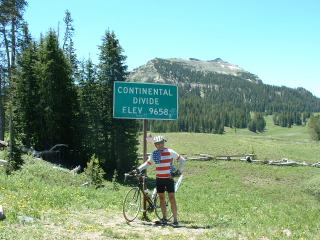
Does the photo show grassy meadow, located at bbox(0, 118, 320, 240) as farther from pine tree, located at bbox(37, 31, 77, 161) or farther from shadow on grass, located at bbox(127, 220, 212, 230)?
pine tree, located at bbox(37, 31, 77, 161)

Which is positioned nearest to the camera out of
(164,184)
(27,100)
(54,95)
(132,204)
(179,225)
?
(179,225)

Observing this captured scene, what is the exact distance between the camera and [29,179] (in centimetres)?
2067

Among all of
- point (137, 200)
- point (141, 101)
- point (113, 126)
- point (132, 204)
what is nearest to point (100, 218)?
point (132, 204)

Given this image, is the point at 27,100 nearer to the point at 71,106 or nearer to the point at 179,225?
the point at 71,106

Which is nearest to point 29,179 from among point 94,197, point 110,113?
point 94,197

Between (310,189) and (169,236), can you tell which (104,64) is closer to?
(310,189)

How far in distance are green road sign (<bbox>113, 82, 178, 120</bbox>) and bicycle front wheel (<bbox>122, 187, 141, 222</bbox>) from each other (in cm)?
299

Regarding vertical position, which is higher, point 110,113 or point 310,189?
point 110,113

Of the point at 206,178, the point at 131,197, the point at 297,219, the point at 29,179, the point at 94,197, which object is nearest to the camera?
the point at 131,197

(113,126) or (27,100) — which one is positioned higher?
(27,100)

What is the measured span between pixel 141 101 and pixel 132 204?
12.6 ft

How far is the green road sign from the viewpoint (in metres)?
16.0

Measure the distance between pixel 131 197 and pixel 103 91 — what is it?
27.7 metres

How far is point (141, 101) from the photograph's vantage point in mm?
16156
